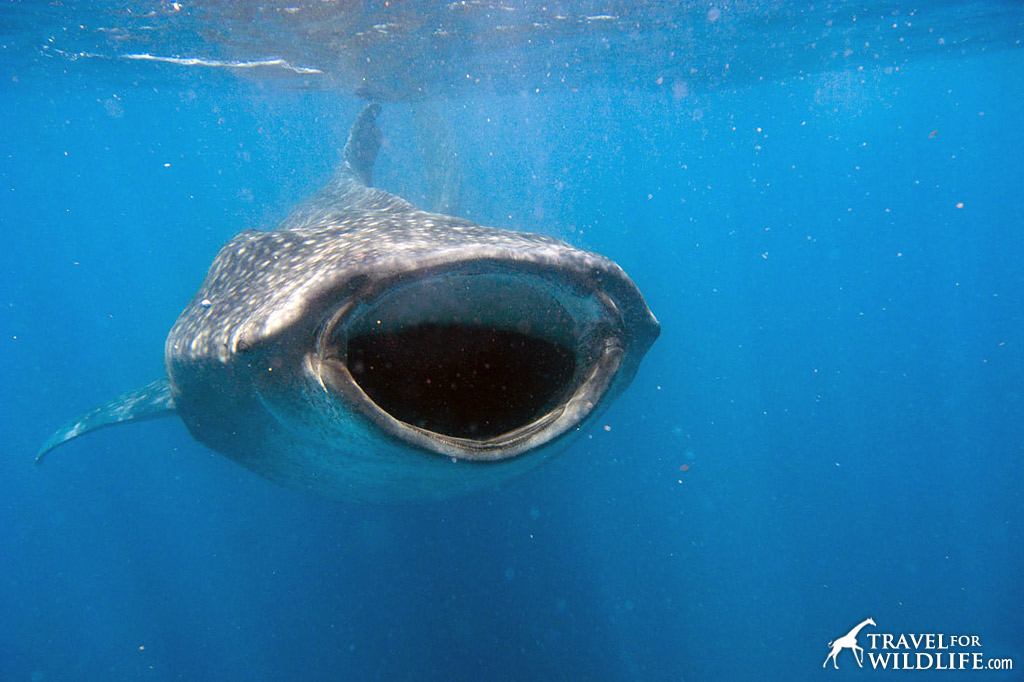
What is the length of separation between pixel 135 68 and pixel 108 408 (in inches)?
631

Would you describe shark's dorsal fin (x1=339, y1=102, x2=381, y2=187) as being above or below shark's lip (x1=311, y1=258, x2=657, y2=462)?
above

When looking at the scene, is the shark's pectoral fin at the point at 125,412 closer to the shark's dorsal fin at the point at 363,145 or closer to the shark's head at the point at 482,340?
the shark's head at the point at 482,340

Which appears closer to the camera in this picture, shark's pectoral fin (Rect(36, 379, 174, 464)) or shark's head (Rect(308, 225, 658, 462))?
shark's head (Rect(308, 225, 658, 462))

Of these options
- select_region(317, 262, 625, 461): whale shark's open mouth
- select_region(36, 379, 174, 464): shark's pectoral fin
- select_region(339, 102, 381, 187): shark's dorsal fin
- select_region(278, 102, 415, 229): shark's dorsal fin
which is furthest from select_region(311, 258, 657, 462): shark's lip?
select_region(339, 102, 381, 187): shark's dorsal fin

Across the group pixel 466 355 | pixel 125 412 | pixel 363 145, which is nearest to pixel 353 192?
pixel 125 412

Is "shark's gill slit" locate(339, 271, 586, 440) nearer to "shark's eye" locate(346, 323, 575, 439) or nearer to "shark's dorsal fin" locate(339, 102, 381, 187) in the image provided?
"shark's eye" locate(346, 323, 575, 439)

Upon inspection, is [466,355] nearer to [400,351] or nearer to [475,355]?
[475,355]

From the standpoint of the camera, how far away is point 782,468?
17703 mm

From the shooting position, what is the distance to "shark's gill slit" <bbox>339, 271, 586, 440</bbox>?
7.99 ft

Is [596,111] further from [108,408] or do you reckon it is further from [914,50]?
[108,408]

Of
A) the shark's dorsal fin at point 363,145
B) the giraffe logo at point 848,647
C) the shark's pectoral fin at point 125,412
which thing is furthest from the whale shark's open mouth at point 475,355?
the giraffe logo at point 848,647

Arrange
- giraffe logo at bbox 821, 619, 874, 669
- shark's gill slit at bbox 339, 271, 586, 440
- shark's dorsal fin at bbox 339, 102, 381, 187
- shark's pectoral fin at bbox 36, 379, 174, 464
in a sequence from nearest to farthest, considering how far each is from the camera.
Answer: shark's gill slit at bbox 339, 271, 586, 440 → shark's pectoral fin at bbox 36, 379, 174, 464 → shark's dorsal fin at bbox 339, 102, 381, 187 → giraffe logo at bbox 821, 619, 874, 669

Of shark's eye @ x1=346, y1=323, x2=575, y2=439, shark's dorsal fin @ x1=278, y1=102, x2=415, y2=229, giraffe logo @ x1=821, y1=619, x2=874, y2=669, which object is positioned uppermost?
shark's dorsal fin @ x1=278, y1=102, x2=415, y2=229

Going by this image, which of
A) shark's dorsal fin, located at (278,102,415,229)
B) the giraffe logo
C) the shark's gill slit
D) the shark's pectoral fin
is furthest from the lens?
the giraffe logo
